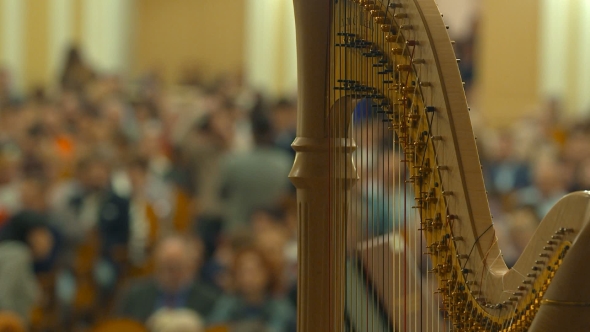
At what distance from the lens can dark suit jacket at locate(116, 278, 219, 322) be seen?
3.71 m

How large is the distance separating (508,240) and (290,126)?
1.92 meters

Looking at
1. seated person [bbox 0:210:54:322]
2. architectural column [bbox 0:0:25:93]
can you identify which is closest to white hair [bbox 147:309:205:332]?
seated person [bbox 0:210:54:322]

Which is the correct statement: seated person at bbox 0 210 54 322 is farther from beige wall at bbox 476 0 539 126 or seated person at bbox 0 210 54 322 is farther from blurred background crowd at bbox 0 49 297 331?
beige wall at bbox 476 0 539 126

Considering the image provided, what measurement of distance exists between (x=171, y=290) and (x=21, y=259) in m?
0.72

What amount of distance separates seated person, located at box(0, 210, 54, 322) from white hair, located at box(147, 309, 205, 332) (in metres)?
0.76

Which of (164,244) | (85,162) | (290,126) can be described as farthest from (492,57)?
(164,244)

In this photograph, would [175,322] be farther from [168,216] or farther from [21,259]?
[168,216]

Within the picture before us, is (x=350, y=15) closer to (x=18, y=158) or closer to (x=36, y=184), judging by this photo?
(x=36, y=184)

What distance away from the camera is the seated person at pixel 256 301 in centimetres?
347

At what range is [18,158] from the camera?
516cm

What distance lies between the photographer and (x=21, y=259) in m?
4.05

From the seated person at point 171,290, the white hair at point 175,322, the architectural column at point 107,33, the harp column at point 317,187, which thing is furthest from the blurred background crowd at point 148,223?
the architectural column at point 107,33

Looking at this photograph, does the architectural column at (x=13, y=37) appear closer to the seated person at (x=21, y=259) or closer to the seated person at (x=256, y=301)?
the seated person at (x=21, y=259)

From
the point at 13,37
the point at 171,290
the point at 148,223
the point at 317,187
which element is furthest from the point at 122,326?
the point at 13,37
